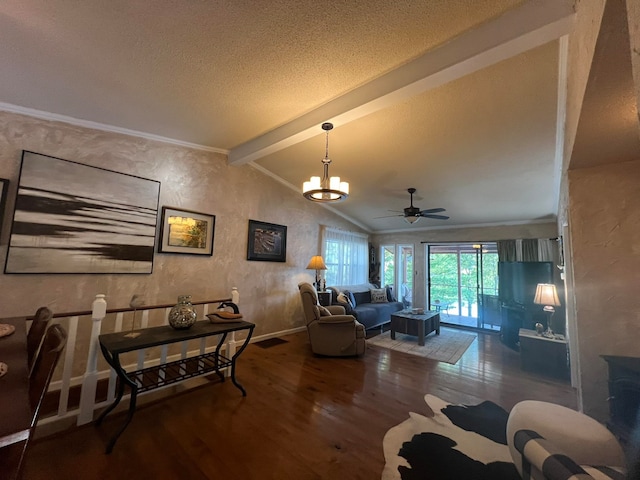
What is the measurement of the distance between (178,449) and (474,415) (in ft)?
8.00

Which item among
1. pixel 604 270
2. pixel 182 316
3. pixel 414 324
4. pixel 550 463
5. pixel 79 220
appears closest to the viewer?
pixel 550 463

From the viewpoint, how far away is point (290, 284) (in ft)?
16.3

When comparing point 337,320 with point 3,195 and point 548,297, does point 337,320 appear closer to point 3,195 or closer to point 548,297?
point 548,297

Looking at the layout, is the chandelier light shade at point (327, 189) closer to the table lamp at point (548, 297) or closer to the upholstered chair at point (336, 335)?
the upholstered chair at point (336, 335)

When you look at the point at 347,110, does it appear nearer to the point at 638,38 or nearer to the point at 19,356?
the point at 638,38

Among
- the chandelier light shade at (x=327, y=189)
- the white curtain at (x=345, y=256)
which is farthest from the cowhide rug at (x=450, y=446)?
the white curtain at (x=345, y=256)

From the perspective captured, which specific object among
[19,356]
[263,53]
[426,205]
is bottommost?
[19,356]

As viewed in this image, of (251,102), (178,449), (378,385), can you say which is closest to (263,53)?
(251,102)

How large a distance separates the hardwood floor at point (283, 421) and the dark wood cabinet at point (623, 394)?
33.4 inches

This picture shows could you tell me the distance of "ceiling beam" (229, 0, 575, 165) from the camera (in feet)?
5.39

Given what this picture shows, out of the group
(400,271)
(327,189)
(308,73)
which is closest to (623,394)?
(327,189)

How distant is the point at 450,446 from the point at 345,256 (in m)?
4.59

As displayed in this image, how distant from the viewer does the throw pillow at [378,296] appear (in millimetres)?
5965

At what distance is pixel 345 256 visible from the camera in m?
6.34
